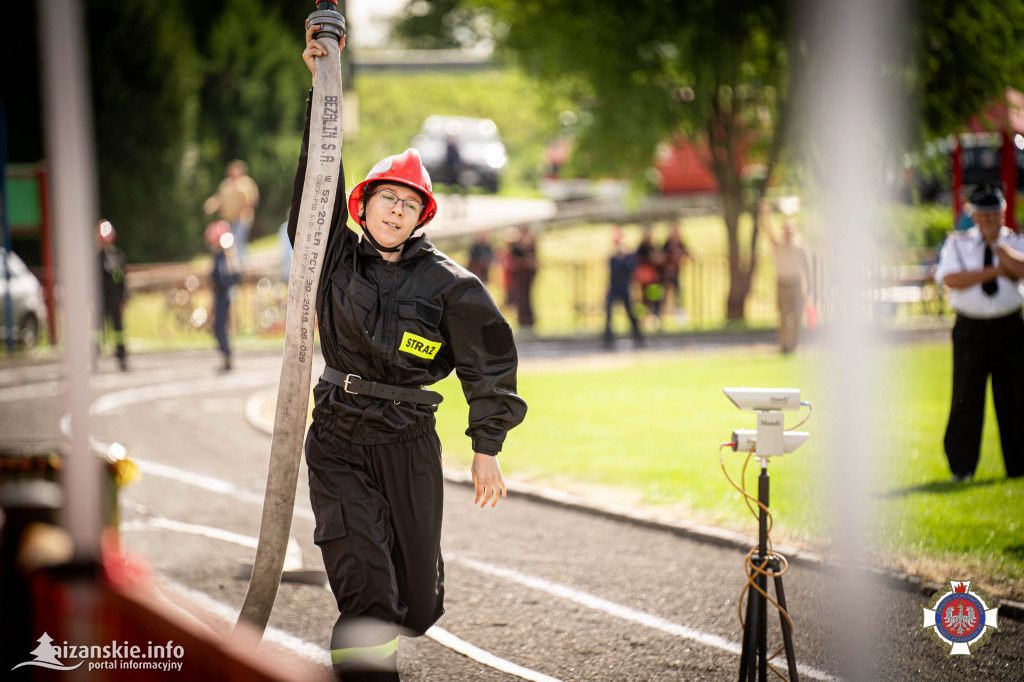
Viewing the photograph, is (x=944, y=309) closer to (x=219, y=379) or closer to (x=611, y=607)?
(x=611, y=607)

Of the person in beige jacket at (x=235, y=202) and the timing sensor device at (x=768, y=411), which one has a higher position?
the person in beige jacket at (x=235, y=202)

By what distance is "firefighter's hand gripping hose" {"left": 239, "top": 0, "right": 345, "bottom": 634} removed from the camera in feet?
12.5

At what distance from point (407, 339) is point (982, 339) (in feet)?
16.8

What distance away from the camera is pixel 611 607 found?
5.49 meters

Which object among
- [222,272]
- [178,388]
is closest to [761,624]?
[178,388]

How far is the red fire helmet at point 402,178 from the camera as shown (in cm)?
388

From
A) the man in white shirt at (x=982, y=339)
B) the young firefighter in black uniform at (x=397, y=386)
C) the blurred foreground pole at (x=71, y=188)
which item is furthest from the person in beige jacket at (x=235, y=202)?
the blurred foreground pole at (x=71, y=188)

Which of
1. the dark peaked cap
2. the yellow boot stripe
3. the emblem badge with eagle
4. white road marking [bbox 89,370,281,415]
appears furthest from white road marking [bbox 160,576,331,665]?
white road marking [bbox 89,370,281,415]

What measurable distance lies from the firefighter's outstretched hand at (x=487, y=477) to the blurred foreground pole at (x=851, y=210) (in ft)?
8.93

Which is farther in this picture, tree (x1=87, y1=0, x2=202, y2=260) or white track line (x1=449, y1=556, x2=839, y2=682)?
tree (x1=87, y1=0, x2=202, y2=260)

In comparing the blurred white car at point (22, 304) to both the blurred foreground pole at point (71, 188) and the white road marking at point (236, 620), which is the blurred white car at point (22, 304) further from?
the blurred foreground pole at point (71, 188)

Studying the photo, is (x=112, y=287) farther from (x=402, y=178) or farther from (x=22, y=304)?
(x=402, y=178)

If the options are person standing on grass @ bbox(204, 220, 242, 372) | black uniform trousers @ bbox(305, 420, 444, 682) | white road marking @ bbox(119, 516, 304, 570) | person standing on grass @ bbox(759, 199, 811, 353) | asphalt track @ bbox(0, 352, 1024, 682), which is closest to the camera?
black uniform trousers @ bbox(305, 420, 444, 682)

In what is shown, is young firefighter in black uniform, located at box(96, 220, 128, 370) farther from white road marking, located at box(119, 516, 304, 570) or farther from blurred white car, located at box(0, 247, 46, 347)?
white road marking, located at box(119, 516, 304, 570)
